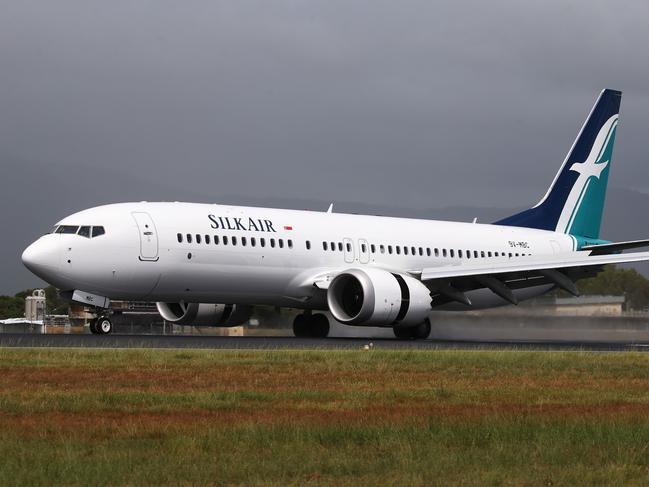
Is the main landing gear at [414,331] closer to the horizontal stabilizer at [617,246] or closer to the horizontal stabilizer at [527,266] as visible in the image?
the horizontal stabilizer at [527,266]

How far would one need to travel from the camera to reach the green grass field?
9.12m

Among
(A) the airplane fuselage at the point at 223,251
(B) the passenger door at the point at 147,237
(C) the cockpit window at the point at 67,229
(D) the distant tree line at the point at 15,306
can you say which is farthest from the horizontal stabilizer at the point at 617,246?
(D) the distant tree line at the point at 15,306

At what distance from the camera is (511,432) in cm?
1156

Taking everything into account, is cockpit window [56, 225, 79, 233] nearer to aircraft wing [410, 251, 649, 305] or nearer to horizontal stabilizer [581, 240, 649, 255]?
aircraft wing [410, 251, 649, 305]

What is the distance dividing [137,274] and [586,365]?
13.1 metres

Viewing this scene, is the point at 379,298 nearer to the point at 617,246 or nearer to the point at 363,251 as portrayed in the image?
the point at 363,251

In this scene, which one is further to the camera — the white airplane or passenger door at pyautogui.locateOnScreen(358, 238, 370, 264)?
passenger door at pyautogui.locateOnScreen(358, 238, 370, 264)

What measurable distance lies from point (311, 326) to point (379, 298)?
589cm

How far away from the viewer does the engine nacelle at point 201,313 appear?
36188 millimetres

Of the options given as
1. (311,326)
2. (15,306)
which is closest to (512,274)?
(311,326)

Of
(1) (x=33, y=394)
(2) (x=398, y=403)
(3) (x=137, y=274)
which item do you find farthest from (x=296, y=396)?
(3) (x=137, y=274)

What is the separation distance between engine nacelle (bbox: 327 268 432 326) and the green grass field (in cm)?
1100

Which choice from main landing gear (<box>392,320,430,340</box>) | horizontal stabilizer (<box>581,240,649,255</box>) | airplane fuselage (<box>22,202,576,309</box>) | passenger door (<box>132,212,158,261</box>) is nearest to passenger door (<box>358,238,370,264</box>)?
airplane fuselage (<box>22,202,576,309</box>)

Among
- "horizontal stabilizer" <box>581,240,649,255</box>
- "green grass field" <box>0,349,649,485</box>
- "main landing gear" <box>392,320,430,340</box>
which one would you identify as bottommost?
"green grass field" <box>0,349,649,485</box>
